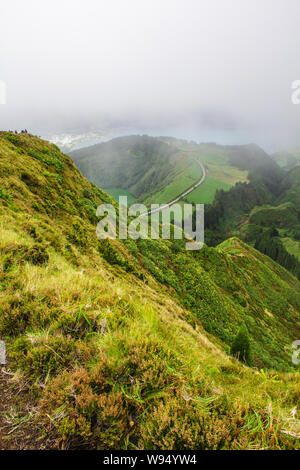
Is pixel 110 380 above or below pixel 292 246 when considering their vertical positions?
above

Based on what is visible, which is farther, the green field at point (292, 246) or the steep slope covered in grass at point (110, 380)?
the green field at point (292, 246)

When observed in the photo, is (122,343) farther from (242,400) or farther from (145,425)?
(242,400)

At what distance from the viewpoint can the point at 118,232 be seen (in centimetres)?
2234

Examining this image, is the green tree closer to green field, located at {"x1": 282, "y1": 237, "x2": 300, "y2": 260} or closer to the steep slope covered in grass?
the steep slope covered in grass

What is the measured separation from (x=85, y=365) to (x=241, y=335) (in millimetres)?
15325

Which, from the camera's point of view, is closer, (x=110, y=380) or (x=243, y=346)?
(x=110, y=380)

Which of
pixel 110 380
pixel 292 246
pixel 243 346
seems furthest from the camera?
pixel 292 246

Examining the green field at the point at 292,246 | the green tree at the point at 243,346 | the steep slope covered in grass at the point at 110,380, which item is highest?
the steep slope covered in grass at the point at 110,380

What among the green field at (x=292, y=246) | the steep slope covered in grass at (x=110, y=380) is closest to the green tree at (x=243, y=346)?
the steep slope covered in grass at (x=110, y=380)

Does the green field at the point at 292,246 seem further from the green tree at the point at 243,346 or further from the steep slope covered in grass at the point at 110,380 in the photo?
the steep slope covered in grass at the point at 110,380

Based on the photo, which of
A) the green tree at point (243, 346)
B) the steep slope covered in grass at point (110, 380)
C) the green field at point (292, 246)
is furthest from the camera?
the green field at point (292, 246)

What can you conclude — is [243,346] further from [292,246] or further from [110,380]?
[292,246]

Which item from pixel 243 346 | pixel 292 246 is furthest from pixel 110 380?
pixel 292 246

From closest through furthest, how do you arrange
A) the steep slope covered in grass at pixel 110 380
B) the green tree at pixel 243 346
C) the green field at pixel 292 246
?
the steep slope covered in grass at pixel 110 380 < the green tree at pixel 243 346 < the green field at pixel 292 246
